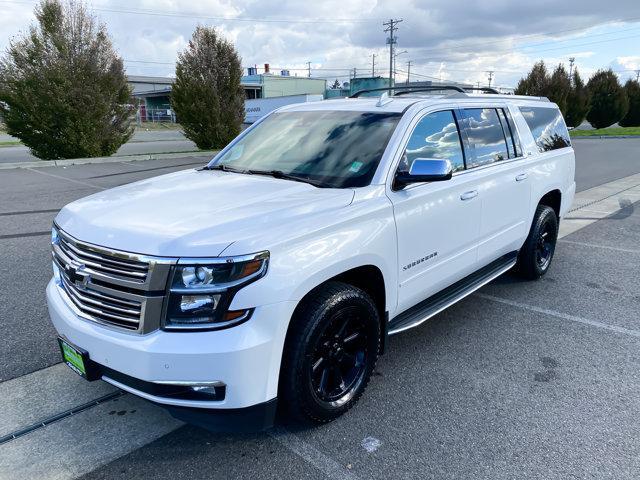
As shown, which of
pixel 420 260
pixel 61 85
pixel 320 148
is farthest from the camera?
pixel 61 85

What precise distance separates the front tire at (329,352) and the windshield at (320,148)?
785 millimetres

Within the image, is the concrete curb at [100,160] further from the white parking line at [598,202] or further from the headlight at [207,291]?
the headlight at [207,291]

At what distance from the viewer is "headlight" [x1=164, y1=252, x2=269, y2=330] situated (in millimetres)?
2236

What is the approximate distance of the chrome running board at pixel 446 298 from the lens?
3318 millimetres

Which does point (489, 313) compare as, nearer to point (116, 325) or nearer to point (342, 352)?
point (342, 352)

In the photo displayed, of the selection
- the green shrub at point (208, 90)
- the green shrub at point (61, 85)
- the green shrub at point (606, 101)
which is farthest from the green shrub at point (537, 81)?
the green shrub at point (61, 85)

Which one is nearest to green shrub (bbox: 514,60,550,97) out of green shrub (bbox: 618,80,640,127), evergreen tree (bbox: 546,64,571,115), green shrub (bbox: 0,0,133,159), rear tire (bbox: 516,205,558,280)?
evergreen tree (bbox: 546,64,571,115)

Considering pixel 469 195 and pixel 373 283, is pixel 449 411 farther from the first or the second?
pixel 469 195

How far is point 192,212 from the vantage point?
263 cm

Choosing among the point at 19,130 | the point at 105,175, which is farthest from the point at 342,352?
the point at 19,130

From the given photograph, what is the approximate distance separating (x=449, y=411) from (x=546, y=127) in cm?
361

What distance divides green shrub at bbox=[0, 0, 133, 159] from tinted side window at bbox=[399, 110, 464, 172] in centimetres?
Answer: 1571

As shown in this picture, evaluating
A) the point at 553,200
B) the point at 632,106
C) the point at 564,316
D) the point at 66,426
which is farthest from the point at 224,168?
the point at 632,106

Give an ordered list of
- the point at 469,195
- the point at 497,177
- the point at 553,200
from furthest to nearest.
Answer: the point at 553,200 < the point at 497,177 < the point at 469,195
